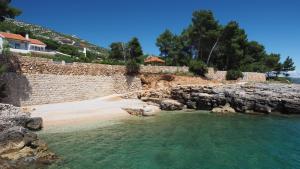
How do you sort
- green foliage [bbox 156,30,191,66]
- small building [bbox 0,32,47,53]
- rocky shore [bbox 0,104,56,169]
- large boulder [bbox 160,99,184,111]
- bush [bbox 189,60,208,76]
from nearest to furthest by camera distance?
rocky shore [bbox 0,104,56,169]
large boulder [bbox 160,99,184,111]
bush [bbox 189,60,208,76]
small building [bbox 0,32,47,53]
green foliage [bbox 156,30,191,66]

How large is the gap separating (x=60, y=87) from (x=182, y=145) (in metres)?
20.5

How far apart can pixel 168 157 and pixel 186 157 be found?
3.15 feet

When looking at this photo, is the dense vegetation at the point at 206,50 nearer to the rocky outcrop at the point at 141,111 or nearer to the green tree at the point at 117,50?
the green tree at the point at 117,50

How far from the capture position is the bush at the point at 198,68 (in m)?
45.9

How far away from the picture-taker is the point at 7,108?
20.4 meters

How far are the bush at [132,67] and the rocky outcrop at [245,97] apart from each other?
778 centimetres

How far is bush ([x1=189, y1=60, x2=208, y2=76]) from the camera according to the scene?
151ft

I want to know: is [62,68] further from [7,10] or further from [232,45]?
[232,45]

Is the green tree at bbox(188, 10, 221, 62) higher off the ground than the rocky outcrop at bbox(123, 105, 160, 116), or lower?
higher

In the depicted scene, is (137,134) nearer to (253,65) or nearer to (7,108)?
(7,108)

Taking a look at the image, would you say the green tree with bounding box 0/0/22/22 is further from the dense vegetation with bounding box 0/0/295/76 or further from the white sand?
the dense vegetation with bounding box 0/0/295/76

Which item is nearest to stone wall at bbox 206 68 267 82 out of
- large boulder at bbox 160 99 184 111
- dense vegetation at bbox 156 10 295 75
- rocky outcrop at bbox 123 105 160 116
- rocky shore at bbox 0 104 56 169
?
dense vegetation at bbox 156 10 295 75

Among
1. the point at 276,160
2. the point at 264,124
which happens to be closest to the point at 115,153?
the point at 276,160

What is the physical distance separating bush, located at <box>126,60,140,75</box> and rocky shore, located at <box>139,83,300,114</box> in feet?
18.2
